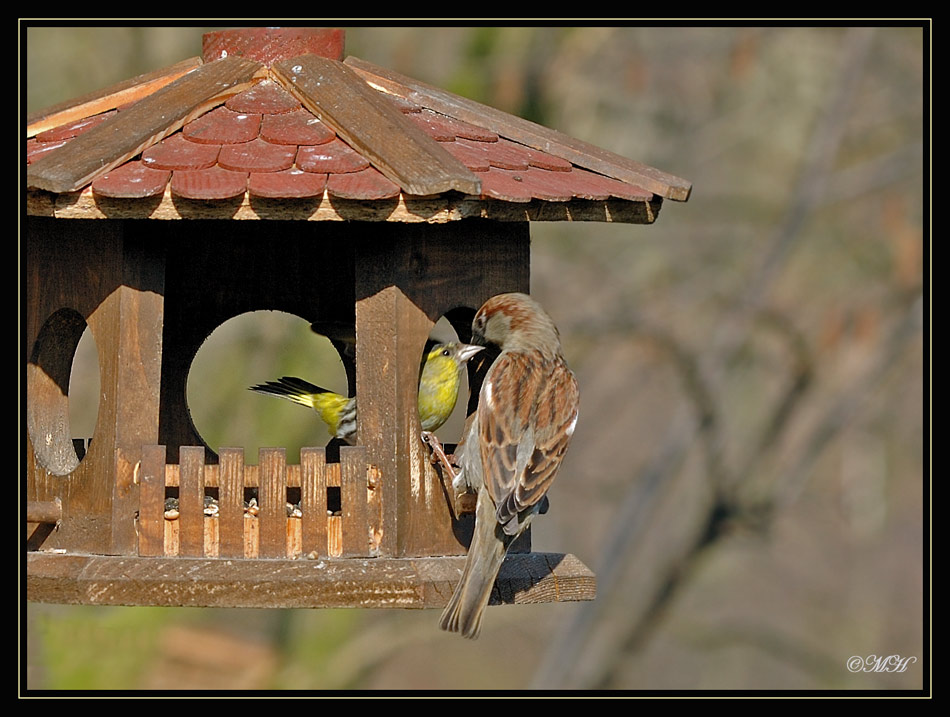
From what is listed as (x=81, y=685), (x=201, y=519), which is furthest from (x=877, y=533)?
(x=201, y=519)

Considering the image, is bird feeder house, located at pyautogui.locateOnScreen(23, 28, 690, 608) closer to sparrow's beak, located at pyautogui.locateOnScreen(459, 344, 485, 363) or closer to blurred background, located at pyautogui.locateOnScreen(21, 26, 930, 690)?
sparrow's beak, located at pyautogui.locateOnScreen(459, 344, 485, 363)

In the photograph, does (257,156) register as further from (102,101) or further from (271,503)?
(271,503)

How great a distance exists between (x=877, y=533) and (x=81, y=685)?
1010cm

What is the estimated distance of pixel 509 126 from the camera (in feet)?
15.4

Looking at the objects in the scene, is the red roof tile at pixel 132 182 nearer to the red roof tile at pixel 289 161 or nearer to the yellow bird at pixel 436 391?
the red roof tile at pixel 289 161

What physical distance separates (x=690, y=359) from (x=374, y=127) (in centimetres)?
777

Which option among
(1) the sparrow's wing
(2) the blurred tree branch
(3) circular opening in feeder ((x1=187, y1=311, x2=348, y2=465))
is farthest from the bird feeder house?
(2) the blurred tree branch

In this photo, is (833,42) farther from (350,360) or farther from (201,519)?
(201,519)

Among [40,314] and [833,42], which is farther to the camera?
[833,42]

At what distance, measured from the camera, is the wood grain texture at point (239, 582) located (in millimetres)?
3930

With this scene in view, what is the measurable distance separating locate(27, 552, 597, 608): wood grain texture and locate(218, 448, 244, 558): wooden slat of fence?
0.20 feet

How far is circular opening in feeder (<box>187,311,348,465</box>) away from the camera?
991cm

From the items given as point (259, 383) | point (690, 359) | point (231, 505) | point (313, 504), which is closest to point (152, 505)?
point (231, 505)

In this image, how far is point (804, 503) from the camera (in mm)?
14602
